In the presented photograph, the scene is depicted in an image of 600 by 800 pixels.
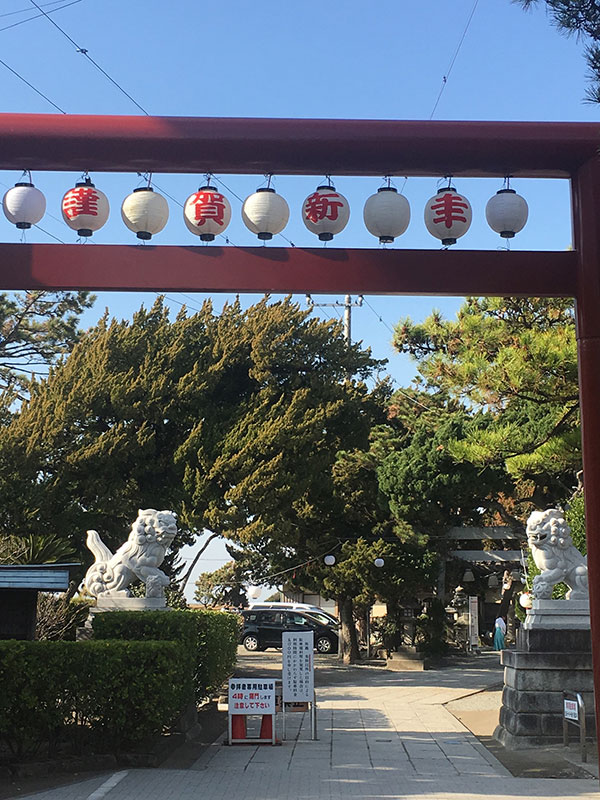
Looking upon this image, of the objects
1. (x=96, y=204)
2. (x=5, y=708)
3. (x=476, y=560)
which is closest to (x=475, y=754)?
(x=5, y=708)

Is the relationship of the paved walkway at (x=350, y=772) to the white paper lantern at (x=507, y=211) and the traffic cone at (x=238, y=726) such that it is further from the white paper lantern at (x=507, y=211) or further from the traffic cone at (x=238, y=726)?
the white paper lantern at (x=507, y=211)

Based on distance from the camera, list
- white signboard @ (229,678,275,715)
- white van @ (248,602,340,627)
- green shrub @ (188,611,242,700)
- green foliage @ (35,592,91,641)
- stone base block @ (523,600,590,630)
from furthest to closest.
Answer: white van @ (248,602,340,627), green shrub @ (188,611,242,700), green foliage @ (35,592,91,641), stone base block @ (523,600,590,630), white signboard @ (229,678,275,715)

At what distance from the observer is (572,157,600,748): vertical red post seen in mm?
7012

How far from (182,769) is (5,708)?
2.12 metres

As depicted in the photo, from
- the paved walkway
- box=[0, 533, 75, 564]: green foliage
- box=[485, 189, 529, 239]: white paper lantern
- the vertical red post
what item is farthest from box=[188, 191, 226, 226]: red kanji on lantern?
box=[0, 533, 75, 564]: green foliage

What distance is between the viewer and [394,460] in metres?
24.7

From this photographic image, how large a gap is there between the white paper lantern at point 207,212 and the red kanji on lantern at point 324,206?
2.36 feet

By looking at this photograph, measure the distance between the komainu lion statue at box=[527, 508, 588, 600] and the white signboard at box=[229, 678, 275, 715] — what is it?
13.2ft

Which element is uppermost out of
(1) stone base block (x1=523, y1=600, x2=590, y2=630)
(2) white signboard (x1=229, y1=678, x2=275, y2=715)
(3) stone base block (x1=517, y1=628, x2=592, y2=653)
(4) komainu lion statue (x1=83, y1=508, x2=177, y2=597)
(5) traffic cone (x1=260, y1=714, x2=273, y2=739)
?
(4) komainu lion statue (x1=83, y1=508, x2=177, y2=597)

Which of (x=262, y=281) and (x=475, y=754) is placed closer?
(x=262, y=281)

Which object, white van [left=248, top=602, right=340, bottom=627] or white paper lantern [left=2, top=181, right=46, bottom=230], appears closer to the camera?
white paper lantern [left=2, top=181, right=46, bottom=230]

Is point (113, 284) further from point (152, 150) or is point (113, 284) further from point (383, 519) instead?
point (383, 519)

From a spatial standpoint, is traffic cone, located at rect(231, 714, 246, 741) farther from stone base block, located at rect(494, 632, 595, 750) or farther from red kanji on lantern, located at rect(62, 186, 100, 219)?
red kanji on lantern, located at rect(62, 186, 100, 219)

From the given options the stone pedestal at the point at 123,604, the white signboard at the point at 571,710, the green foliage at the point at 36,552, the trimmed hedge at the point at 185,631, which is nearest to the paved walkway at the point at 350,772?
the white signboard at the point at 571,710
